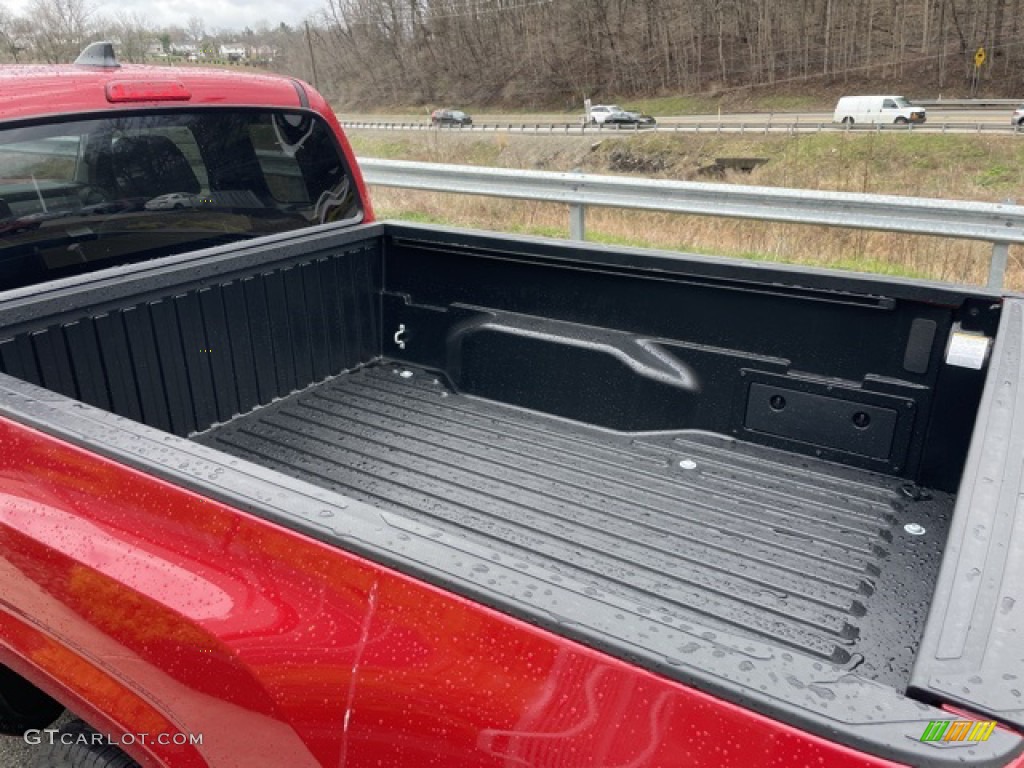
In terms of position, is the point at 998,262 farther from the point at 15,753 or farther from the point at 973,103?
the point at 973,103

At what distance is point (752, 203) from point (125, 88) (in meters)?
4.46

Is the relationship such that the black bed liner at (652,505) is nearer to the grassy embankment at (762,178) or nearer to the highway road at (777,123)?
the grassy embankment at (762,178)

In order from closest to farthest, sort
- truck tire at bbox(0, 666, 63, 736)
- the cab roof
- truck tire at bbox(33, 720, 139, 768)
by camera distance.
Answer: truck tire at bbox(33, 720, 139, 768) < truck tire at bbox(0, 666, 63, 736) < the cab roof

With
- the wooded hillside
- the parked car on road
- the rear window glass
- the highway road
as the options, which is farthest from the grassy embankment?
the wooded hillside

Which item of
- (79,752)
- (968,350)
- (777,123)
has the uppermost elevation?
(968,350)

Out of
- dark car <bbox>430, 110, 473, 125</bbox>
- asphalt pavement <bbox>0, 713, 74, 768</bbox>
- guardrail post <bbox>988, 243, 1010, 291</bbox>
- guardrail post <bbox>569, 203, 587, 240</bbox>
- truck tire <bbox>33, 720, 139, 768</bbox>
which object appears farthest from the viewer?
dark car <bbox>430, 110, 473, 125</bbox>

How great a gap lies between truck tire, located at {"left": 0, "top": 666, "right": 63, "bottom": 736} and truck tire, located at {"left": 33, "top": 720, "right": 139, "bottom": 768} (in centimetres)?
27

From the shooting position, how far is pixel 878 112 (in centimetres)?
3500

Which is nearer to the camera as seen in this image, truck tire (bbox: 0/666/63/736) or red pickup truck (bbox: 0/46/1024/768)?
red pickup truck (bbox: 0/46/1024/768)

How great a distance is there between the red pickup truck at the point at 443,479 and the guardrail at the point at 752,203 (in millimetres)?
2794

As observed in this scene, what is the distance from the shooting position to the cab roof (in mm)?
2426

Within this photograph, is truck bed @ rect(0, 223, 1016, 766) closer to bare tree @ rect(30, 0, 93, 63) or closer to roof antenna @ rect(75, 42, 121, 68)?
roof antenna @ rect(75, 42, 121, 68)

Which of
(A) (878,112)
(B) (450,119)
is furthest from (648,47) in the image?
(A) (878,112)

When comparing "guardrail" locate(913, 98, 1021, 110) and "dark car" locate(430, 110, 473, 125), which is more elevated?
"guardrail" locate(913, 98, 1021, 110)
